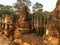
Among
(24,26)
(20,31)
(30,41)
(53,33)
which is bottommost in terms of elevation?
(30,41)

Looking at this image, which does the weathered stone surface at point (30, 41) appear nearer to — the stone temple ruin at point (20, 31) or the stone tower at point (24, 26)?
the stone temple ruin at point (20, 31)

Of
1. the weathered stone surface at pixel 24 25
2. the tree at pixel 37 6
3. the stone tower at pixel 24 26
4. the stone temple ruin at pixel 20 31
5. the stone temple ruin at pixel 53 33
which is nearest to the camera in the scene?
the stone temple ruin at pixel 53 33

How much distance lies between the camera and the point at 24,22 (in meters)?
14.3

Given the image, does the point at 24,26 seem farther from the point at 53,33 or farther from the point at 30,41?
the point at 53,33

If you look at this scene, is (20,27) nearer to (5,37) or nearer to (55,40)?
(5,37)

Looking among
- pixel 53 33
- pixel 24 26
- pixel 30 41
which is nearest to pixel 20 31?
pixel 24 26

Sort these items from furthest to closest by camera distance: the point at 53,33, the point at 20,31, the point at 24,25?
1. the point at 24,25
2. the point at 20,31
3. the point at 53,33

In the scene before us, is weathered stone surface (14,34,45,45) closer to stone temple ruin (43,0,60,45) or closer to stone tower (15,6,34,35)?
stone temple ruin (43,0,60,45)

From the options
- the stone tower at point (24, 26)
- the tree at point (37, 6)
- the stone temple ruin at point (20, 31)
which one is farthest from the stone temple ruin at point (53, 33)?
the tree at point (37, 6)

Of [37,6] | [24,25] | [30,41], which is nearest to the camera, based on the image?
[30,41]

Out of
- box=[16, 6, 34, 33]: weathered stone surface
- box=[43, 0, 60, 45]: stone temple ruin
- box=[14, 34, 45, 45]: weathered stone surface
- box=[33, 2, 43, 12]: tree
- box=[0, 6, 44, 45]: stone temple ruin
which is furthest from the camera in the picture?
box=[33, 2, 43, 12]: tree

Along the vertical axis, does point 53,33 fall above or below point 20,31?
above

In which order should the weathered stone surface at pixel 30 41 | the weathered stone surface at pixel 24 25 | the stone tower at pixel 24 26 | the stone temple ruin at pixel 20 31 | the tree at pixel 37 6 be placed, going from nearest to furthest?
1. the weathered stone surface at pixel 30 41
2. the stone temple ruin at pixel 20 31
3. the stone tower at pixel 24 26
4. the weathered stone surface at pixel 24 25
5. the tree at pixel 37 6

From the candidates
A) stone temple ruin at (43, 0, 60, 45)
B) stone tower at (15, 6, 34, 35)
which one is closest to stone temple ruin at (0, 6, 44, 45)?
stone tower at (15, 6, 34, 35)
